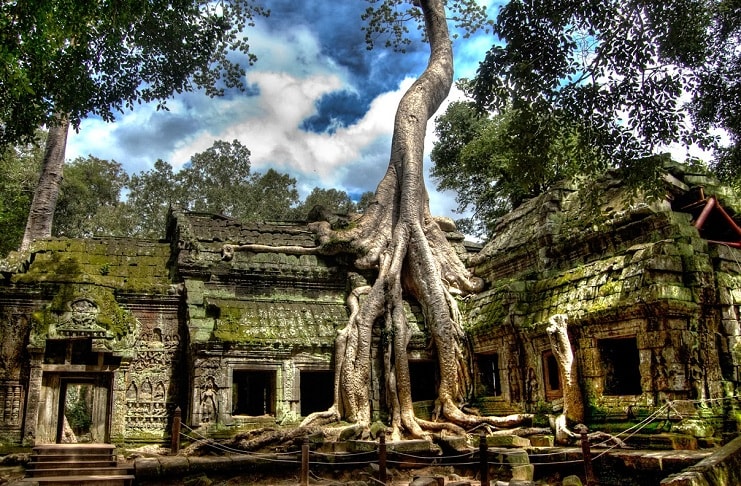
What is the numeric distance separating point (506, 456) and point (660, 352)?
259cm

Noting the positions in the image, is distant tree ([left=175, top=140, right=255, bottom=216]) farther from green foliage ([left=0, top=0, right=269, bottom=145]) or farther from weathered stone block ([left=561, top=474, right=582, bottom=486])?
weathered stone block ([left=561, top=474, right=582, bottom=486])

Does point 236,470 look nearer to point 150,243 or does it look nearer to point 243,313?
point 243,313

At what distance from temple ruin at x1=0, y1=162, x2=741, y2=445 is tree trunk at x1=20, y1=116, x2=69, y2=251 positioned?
460 cm

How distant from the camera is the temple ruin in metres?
8.73

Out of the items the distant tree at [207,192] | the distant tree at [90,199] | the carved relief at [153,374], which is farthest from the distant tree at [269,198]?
the carved relief at [153,374]

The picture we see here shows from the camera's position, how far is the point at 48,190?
17203mm

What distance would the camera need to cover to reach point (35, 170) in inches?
937

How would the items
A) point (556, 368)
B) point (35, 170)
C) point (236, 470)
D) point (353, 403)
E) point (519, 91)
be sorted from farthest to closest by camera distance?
1. point (35, 170)
2. point (353, 403)
3. point (556, 368)
4. point (236, 470)
5. point (519, 91)

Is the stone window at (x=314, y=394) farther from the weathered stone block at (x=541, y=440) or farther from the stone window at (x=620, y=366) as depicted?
the stone window at (x=620, y=366)

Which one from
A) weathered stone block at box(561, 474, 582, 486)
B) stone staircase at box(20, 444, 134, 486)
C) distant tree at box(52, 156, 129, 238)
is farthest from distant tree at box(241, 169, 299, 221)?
weathered stone block at box(561, 474, 582, 486)

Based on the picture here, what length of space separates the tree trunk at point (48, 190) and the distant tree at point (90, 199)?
7999mm

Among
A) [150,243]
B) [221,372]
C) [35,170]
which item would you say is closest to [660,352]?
[221,372]

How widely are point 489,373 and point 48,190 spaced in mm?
13007

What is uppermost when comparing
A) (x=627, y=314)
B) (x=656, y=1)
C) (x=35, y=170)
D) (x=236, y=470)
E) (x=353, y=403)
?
(x=35, y=170)
